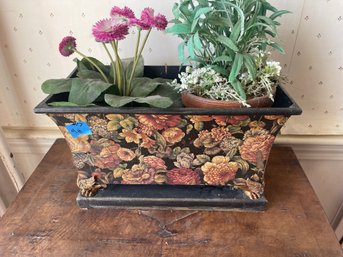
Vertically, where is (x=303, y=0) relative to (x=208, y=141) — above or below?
above

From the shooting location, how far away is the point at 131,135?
0.50 m

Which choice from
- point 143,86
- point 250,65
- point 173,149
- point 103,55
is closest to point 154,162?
point 173,149

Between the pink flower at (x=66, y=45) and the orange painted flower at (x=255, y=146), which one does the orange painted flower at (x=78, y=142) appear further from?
the orange painted flower at (x=255, y=146)

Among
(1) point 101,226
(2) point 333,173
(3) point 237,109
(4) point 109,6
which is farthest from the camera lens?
(2) point 333,173

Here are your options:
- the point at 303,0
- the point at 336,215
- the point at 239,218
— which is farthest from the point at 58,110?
the point at 336,215

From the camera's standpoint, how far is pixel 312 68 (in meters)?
0.70

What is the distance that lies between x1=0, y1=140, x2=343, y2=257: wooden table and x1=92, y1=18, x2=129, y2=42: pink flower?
360mm

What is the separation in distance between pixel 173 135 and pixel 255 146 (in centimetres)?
16

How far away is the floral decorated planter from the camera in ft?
1.51

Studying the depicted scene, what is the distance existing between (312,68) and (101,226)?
64 cm

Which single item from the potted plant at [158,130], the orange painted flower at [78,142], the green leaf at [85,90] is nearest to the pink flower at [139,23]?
the potted plant at [158,130]

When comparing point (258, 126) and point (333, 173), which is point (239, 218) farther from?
point (333, 173)

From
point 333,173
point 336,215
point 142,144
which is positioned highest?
point 142,144

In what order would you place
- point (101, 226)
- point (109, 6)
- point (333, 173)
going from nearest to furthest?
point (101, 226) → point (109, 6) → point (333, 173)
